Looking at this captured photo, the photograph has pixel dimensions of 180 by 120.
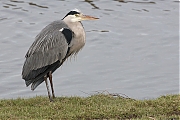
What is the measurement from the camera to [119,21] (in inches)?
811

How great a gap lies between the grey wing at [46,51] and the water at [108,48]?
126 inches

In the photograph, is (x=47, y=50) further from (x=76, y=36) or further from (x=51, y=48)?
(x=76, y=36)

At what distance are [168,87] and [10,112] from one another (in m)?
6.33

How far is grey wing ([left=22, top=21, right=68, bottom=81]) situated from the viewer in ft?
33.3

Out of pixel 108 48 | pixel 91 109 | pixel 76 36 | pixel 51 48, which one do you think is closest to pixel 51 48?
pixel 51 48

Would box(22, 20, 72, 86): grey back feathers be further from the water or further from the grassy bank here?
the water

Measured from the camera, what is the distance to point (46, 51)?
10.2 m

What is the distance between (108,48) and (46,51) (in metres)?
7.62

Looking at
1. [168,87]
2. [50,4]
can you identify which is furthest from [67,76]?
[50,4]

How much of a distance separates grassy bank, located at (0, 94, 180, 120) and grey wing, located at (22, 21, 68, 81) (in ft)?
2.00

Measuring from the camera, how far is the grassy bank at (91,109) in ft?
28.8

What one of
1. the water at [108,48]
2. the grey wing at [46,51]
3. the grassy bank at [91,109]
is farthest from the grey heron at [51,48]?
the water at [108,48]

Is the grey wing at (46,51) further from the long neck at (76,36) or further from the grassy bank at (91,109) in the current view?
the grassy bank at (91,109)

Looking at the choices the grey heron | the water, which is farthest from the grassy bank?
the water
